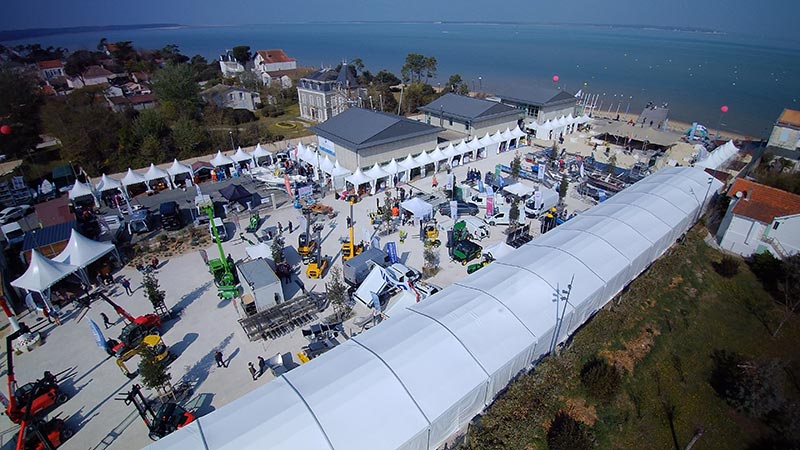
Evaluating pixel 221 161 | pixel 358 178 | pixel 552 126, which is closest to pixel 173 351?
pixel 358 178

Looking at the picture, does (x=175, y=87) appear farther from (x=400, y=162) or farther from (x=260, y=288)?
(x=260, y=288)

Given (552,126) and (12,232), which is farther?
(552,126)

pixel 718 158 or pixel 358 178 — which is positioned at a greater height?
pixel 718 158

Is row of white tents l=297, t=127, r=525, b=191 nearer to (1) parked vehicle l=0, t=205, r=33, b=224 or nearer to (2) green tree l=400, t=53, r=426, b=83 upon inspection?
(1) parked vehicle l=0, t=205, r=33, b=224

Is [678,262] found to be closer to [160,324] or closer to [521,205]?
[521,205]

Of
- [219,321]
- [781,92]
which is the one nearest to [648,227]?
[219,321]

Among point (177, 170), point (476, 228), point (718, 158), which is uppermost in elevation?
point (718, 158)

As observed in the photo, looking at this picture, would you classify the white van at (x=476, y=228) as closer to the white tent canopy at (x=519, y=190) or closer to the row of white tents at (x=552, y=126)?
the white tent canopy at (x=519, y=190)
